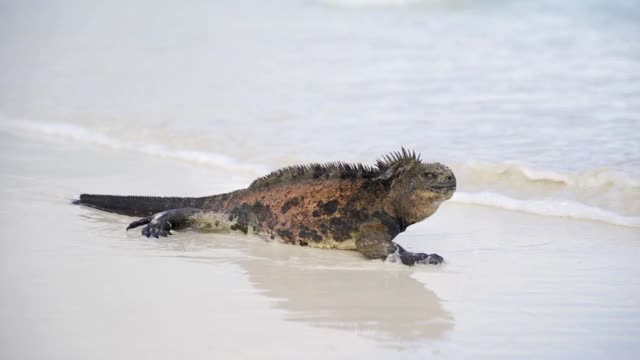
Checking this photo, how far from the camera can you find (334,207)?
675 centimetres

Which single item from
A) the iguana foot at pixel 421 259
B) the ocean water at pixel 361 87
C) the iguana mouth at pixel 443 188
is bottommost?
the iguana foot at pixel 421 259

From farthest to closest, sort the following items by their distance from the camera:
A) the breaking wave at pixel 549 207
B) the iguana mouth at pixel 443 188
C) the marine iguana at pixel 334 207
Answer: the breaking wave at pixel 549 207 < the marine iguana at pixel 334 207 < the iguana mouth at pixel 443 188

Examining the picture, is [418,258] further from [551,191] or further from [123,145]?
[123,145]

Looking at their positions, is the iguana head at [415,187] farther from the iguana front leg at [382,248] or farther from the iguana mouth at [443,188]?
the iguana front leg at [382,248]

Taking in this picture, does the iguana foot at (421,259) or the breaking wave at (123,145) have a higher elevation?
the breaking wave at (123,145)

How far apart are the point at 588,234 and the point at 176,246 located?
2774 mm

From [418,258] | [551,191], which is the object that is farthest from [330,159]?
[418,258]

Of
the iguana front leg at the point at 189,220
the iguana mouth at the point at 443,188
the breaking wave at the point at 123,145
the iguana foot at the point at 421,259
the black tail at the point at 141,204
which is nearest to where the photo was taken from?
the iguana foot at the point at 421,259

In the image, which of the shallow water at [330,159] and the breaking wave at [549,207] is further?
the breaking wave at [549,207]

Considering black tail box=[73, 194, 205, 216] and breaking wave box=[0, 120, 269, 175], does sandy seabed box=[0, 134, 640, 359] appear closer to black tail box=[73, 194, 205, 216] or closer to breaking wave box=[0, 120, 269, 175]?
black tail box=[73, 194, 205, 216]

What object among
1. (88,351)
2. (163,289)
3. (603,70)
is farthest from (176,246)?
(603,70)

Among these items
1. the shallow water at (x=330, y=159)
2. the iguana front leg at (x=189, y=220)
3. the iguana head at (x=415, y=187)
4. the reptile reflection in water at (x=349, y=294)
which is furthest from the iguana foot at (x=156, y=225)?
the iguana head at (x=415, y=187)

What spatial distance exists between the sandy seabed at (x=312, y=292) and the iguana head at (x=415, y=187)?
0.32 m

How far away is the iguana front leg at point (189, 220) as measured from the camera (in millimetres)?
7074
